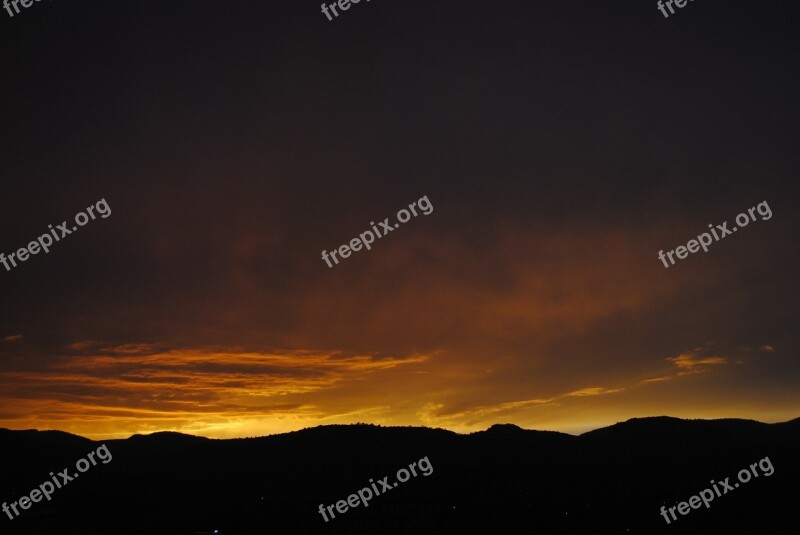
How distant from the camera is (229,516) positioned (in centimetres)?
8194

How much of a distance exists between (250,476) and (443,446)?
37.4m

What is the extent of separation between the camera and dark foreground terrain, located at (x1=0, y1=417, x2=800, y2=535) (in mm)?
72250

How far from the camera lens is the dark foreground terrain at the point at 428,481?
237ft

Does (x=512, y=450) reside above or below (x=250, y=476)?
below

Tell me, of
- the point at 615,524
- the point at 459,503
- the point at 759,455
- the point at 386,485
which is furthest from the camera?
the point at 759,455

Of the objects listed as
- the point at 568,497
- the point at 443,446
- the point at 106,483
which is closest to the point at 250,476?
the point at 106,483

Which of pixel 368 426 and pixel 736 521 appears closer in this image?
pixel 736 521

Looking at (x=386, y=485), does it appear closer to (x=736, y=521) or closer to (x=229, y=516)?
(x=229, y=516)

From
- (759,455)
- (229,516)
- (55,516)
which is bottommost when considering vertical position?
(759,455)

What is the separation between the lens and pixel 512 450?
11606 centimetres

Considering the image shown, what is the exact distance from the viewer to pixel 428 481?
102 m

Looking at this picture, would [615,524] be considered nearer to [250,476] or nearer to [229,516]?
[229,516]

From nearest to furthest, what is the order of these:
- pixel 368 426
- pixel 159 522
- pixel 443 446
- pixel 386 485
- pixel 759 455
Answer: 1. pixel 159 522
2. pixel 386 485
3. pixel 759 455
4. pixel 443 446
5. pixel 368 426

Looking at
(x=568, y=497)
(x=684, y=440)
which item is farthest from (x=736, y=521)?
(x=684, y=440)
